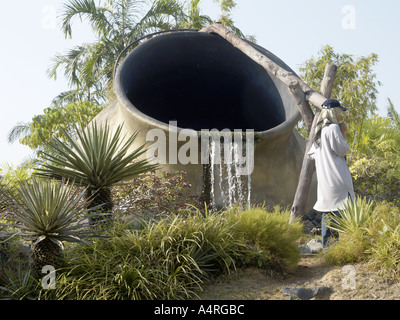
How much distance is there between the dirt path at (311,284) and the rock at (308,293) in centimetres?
6

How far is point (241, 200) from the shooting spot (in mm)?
9336

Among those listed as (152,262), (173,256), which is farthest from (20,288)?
(173,256)

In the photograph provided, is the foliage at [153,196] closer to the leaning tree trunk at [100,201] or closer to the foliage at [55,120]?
the leaning tree trunk at [100,201]

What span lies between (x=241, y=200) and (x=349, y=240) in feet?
11.2

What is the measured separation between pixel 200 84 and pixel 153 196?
4.79 m

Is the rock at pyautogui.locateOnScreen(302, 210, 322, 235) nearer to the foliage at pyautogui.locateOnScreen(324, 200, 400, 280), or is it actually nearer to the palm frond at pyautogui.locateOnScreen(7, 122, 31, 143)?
the foliage at pyautogui.locateOnScreen(324, 200, 400, 280)

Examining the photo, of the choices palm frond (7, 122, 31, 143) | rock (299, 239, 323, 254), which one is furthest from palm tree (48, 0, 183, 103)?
rock (299, 239, 323, 254)

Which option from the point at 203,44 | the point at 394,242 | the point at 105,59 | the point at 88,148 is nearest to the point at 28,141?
the point at 105,59

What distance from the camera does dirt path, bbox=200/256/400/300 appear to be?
5238 millimetres

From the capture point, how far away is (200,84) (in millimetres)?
12672

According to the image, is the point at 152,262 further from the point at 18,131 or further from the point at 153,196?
the point at 18,131

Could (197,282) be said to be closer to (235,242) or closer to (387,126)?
(235,242)

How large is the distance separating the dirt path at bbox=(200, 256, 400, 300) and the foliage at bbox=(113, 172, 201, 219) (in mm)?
2544

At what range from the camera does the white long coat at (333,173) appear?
6809 millimetres
